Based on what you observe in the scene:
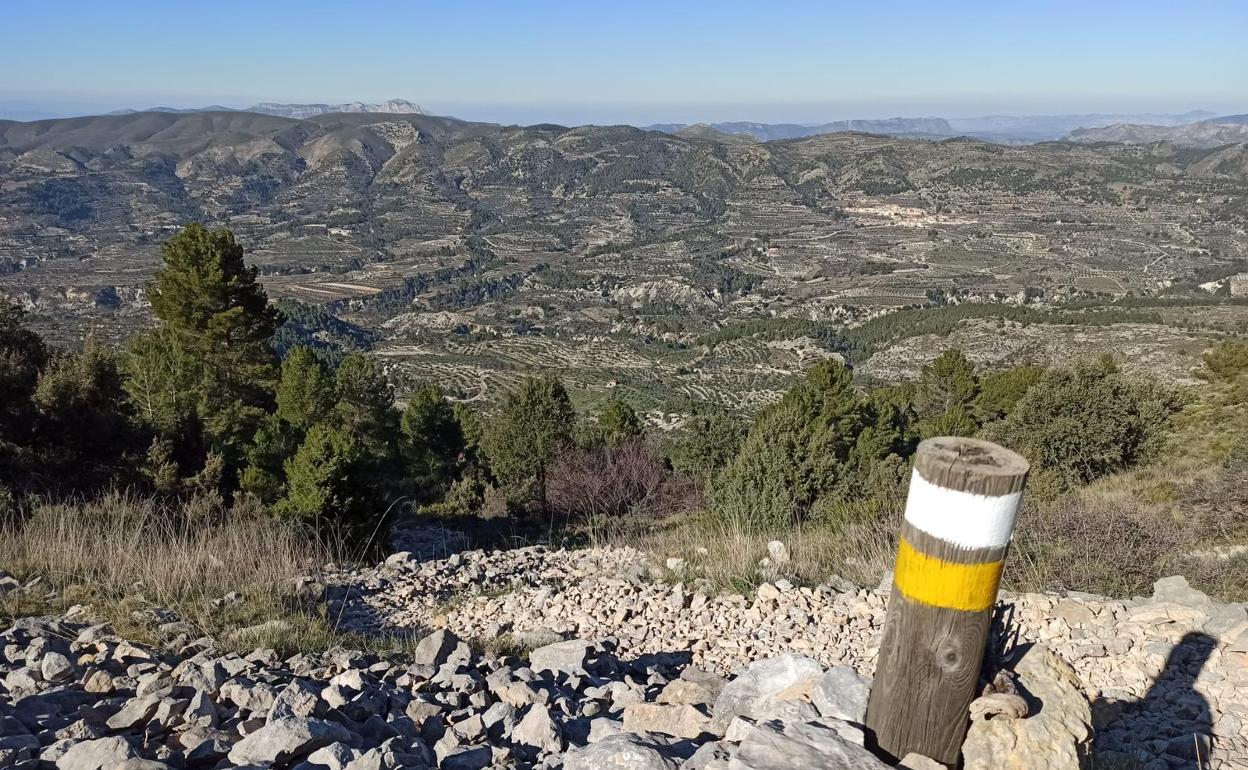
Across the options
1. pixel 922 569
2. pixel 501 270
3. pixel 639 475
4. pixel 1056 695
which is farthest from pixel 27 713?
pixel 501 270

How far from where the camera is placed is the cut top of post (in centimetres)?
168

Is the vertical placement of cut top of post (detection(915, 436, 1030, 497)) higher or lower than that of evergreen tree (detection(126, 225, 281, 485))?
higher

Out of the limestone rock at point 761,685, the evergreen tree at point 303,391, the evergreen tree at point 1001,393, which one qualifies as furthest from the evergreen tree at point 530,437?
the limestone rock at point 761,685

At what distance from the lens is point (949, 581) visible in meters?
1.79

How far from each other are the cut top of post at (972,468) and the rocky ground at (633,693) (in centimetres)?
73

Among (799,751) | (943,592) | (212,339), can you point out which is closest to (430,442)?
(212,339)

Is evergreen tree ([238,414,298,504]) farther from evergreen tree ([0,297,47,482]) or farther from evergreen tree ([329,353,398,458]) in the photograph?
evergreen tree ([329,353,398,458])

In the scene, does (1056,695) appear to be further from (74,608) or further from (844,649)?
(74,608)

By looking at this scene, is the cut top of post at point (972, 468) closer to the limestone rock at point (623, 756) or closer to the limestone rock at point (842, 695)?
the limestone rock at point (842, 695)

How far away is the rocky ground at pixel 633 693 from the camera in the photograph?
209 cm

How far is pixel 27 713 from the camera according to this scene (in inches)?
98.7

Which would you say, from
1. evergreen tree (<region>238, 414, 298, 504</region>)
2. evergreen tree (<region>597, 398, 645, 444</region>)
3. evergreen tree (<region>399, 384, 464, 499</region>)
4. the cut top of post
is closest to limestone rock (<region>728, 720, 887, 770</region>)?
the cut top of post

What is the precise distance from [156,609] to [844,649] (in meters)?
3.46

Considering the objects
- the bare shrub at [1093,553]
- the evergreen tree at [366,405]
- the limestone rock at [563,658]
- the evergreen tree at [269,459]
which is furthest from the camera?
the evergreen tree at [366,405]
